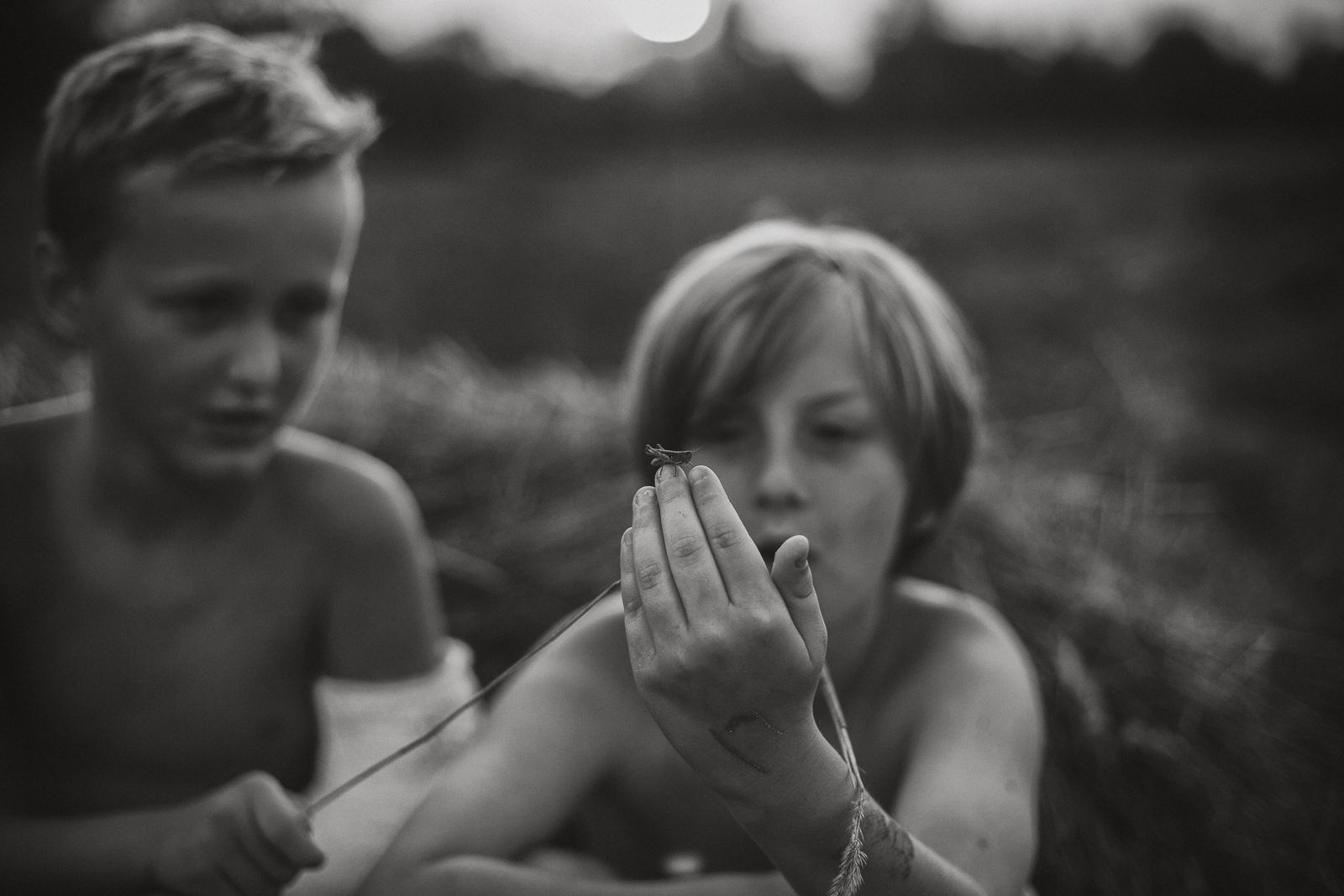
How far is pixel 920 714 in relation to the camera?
4.48 feet

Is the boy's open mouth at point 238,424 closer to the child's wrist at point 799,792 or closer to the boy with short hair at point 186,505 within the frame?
the boy with short hair at point 186,505

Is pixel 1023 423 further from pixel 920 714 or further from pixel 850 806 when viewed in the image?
pixel 850 806

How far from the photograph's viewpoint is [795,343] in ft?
4.55

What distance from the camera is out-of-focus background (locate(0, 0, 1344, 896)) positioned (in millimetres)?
2119

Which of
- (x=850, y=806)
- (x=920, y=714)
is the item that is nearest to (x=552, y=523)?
(x=920, y=714)

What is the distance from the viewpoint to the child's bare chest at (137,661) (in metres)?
1.48

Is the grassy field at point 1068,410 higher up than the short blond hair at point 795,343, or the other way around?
the short blond hair at point 795,343

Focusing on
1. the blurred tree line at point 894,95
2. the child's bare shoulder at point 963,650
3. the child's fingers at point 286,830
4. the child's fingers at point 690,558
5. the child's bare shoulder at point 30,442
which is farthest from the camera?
the blurred tree line at point 894,95

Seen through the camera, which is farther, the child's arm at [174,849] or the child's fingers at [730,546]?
the child's arm at [174,849]

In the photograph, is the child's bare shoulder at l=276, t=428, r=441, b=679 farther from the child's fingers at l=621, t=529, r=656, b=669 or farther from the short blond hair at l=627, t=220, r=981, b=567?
the child's fingers at l=621, t=529, r=656, b=669

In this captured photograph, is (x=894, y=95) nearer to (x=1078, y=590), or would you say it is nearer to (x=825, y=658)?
(x=1078, y=590)

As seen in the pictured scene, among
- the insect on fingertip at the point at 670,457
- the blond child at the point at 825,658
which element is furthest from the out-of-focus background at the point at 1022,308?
the insect on fingertip at the point at 670,457

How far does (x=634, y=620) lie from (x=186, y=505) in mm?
950

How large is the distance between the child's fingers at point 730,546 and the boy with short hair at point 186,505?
71 centimetres
